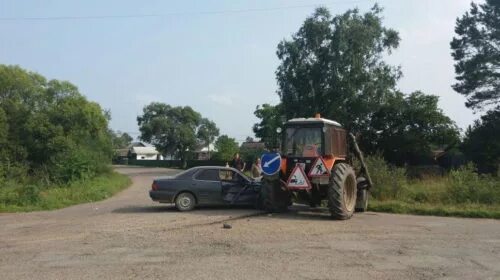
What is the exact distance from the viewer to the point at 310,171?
15.7 meters

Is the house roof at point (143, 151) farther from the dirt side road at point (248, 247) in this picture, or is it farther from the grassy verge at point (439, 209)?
the dirt side road at point (248, 247)

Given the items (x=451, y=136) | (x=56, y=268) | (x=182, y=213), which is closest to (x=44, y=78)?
(x=451, y=136)

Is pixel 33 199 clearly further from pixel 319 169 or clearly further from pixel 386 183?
pixel 386 183

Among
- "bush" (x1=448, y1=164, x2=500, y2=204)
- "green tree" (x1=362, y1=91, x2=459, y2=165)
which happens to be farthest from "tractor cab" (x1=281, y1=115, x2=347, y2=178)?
"green tree" (x1=362, y1=91, x2=459, y2=165)

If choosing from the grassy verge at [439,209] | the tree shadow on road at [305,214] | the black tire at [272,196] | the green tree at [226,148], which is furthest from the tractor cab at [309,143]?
the green tree at [226,148]

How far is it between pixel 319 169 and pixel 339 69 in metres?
36.1

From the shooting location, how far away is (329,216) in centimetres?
1611

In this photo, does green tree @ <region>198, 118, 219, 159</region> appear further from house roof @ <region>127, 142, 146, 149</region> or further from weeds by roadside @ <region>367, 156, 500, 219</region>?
weeds by roadside @ <region>367, 156, 500, 219</region>

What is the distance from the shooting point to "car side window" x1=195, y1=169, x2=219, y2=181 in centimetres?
1789

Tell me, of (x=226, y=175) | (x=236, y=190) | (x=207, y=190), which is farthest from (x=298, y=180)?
(x=207, y=190)

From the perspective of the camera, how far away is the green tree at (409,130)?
157 ft

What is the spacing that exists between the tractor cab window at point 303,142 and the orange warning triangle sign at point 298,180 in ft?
2.17

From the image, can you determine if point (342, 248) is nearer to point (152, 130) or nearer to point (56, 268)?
point (56, 268)

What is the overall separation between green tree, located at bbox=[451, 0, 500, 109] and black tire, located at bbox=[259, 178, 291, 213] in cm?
3119
